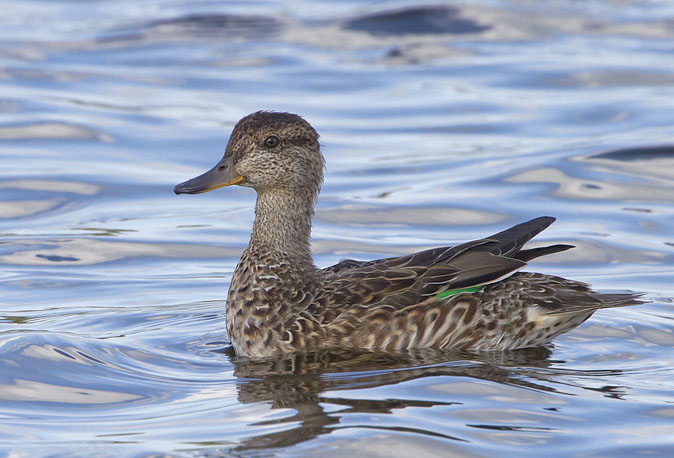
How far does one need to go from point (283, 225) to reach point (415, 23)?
15823 mm

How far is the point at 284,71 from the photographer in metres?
21.4

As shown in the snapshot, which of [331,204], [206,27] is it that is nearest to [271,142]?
[331,204]

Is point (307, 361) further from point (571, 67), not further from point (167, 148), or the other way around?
point (571, 67)

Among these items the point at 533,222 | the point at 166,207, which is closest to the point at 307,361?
the point at 533,222

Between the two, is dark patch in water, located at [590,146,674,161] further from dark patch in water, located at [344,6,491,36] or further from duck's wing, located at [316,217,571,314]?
dark patch in water, located at [344,6,491,36]

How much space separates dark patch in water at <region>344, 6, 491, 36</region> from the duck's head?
15317mm

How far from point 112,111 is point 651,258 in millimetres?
9232

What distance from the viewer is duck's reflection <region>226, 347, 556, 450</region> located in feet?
22.7

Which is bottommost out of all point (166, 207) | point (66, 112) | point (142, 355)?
point (142, 355)

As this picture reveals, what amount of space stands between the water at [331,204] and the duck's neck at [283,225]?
0.79 m

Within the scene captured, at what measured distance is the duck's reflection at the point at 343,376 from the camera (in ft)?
22.7

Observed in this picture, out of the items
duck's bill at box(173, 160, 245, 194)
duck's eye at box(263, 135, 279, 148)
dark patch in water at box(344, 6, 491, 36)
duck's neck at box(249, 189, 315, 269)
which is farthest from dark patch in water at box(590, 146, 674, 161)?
dark patch in water at box(344, 6, 491, 36)

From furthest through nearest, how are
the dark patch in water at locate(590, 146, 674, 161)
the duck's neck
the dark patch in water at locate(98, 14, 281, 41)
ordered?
the dark patch in water at locate(98, 14, 281, 41)
the dark patch in water at locate(590, 146, 674, 161)
the duck's neck

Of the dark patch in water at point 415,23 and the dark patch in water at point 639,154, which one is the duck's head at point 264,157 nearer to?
the dark patch in water at point 639,154
